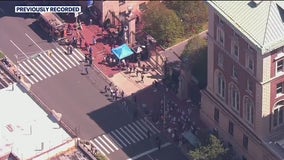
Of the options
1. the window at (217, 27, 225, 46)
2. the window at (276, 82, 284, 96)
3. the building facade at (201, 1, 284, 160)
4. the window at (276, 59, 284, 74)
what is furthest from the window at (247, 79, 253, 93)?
the window at (217, 27, 225, 46)

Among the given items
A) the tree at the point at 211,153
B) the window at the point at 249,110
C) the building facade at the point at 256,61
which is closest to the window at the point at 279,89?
the building facade at the point at 256,61

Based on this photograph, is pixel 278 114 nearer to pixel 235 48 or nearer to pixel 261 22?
pixel 235 48

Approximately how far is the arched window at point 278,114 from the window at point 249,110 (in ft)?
11.1

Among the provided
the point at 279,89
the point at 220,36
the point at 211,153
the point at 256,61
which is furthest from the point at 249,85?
the point at 211,153

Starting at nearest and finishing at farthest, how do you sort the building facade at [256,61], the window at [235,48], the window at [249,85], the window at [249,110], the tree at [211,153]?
the building facade at [256,61] < the window at [235,48] < the window at [249,85] < the window at [249,110] < the tree at [211,153]

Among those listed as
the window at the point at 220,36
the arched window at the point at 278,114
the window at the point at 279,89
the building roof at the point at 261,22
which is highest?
the building roof at the point at 261,22

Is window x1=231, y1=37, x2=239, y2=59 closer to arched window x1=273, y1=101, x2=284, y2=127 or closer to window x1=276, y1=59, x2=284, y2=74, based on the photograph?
window x1=276, y1=59, x2=284, y2=74

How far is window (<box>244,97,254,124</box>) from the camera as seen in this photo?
19738 cm

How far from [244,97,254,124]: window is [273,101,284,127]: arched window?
11.1ft

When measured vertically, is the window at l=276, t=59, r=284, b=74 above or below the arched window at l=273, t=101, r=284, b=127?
above

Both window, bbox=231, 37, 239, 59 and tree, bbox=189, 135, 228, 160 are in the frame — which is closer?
window, bbox=231, 37, 239, 59

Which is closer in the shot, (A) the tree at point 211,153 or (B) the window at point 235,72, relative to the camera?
(B) the window at point 235,72

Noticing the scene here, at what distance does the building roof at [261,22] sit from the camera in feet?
617

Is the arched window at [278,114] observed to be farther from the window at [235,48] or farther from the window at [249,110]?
the window at [235,48]
